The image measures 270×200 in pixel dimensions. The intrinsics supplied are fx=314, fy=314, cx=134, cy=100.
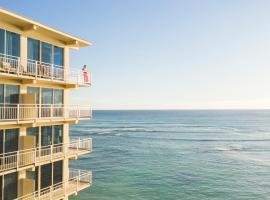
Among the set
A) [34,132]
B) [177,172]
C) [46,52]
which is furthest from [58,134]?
[177,172]

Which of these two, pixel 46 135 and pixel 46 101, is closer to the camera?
pixel 46 101

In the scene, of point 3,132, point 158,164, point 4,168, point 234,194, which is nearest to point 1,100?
point 3,132

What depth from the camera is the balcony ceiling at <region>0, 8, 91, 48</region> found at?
16.9 meters

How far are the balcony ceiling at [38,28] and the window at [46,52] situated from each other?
0.72 meters

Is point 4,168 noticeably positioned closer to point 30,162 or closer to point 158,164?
point 30,162

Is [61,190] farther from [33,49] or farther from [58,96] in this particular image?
[33,49]

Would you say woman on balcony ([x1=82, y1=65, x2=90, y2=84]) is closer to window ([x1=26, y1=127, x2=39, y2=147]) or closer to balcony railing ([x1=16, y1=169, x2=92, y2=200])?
window ([x1=26, y1=127, x2=39, y2=147])

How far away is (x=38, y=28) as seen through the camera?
756 inches

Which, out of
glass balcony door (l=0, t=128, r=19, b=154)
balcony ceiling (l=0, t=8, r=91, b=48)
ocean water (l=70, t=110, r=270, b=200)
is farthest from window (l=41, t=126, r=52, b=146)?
ocean water (l=70, t=110, r=270, b=200)

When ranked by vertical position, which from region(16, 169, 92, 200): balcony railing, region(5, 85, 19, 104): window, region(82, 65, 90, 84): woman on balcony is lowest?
region(16, 169, 92, 200): balcony railing

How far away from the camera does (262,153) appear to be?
250 ft

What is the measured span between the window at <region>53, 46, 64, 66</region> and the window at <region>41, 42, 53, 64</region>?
52cm

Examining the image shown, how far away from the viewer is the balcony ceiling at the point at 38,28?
16941mm

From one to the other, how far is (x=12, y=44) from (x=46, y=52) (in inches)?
115
